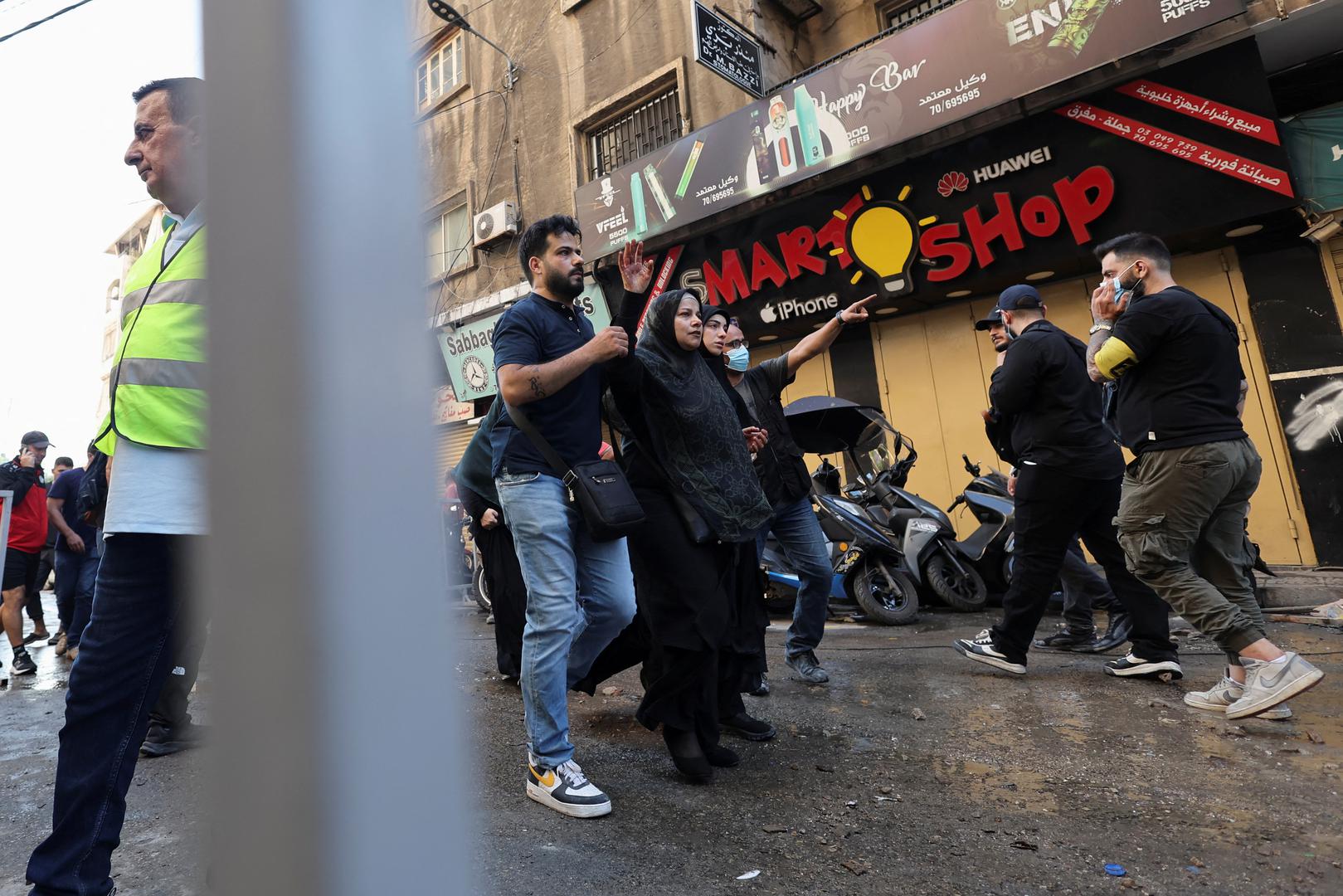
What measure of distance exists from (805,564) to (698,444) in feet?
4.60

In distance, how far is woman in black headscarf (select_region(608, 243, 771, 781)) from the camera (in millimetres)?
2744

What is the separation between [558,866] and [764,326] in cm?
841

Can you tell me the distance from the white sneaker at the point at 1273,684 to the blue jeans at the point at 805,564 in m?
1.77

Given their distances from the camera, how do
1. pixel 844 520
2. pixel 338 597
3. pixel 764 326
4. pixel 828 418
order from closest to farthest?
pixel 338 597 → pixel 844 520 → pixel 828 418 → pixel 764 326

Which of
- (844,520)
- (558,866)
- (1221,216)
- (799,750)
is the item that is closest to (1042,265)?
(1221,216)

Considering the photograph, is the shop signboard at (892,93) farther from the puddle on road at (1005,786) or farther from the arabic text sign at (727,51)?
the puddle on road at (1005,786)

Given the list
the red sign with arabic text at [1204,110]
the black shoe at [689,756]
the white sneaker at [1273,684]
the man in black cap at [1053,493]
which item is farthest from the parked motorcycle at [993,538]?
the black shoe at [689,756]

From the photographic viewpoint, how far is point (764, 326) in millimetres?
9867

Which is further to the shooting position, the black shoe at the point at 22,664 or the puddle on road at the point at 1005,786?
the black shoe at the point at 22,664

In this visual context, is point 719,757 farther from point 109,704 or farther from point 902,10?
point 902,10

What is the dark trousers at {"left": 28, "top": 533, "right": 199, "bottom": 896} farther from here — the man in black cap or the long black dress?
the man in black cap

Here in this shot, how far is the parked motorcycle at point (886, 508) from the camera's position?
612cm

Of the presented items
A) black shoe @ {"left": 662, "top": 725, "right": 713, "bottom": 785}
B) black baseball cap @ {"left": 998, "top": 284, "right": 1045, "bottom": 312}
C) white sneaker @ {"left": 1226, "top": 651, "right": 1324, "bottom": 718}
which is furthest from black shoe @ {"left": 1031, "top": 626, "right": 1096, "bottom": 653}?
black shoe @ {"left": 662, "top": 725, "right": 713, "bottom": 785}

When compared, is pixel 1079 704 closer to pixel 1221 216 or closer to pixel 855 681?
pixel 855 681
